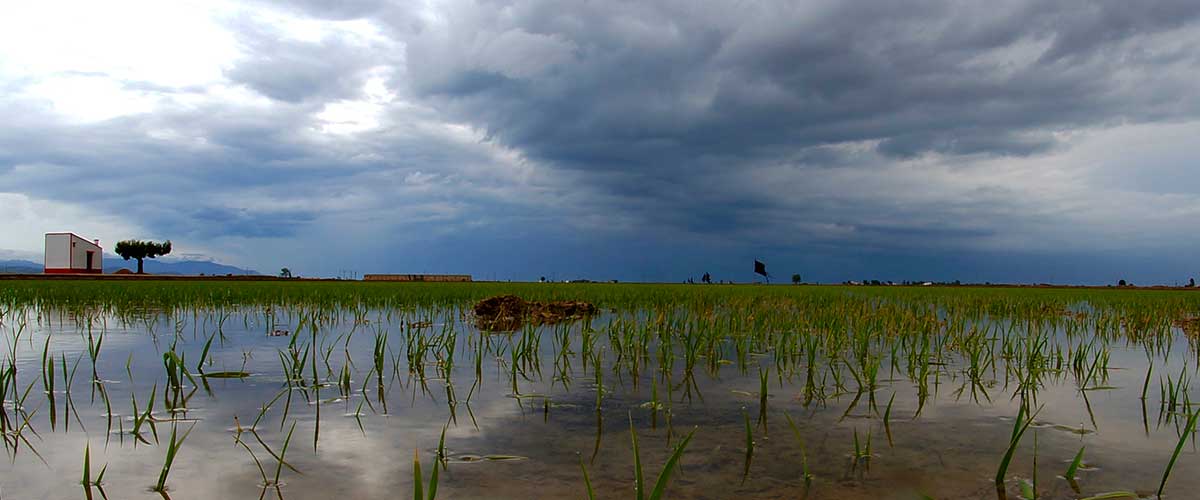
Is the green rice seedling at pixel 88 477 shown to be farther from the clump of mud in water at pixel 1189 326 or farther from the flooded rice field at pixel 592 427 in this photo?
the clump of mud in water at pixel 1189 326

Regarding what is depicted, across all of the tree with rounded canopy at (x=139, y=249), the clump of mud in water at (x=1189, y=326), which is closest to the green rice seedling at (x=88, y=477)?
the clump of mud in water at (x=1189, y=326)

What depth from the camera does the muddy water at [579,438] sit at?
2777 mm

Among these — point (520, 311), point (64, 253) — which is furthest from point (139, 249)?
point (520, 311)

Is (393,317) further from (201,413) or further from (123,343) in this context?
(201,413)

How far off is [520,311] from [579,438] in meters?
9.24

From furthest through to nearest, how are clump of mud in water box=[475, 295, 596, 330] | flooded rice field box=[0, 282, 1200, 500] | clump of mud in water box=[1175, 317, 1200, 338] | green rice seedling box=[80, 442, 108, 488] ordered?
clump of mud in water box=[475, 295, 596, 330] → clump of mud in water box=[1175, 317, 1200, 338] → flooded rice field box=[0, 282, 1200, 500] → green rice seedling box=[80, 442, 108, 488]

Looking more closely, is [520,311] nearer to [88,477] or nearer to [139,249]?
[88,477]

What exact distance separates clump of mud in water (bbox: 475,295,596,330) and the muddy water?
5687 millimetres

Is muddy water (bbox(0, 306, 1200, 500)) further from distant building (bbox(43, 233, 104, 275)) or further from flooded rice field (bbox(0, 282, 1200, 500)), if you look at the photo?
distant building (bbox(43, 233, 104, 275))

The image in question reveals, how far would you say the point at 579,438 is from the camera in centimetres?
354

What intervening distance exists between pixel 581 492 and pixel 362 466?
1.14 metres

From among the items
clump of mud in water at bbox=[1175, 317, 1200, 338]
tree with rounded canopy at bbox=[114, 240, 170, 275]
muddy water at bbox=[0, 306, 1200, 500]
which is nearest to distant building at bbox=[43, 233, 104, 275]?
tree with rounded canopy at bbox=[114, 240, 170, 275]

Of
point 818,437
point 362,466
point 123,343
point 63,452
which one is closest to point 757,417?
point 818,437

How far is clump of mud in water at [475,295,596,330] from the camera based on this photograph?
1168cm
